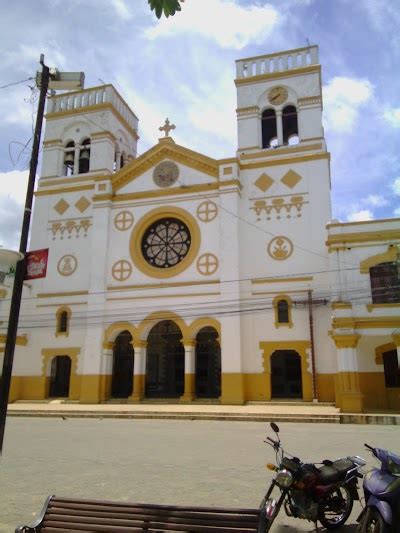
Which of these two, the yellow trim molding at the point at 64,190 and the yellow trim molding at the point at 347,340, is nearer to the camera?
the yellow trim molding at the point at 347,340

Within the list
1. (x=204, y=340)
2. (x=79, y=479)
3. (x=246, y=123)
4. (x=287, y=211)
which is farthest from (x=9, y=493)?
(x=246, y=123)

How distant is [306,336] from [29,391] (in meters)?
14.5

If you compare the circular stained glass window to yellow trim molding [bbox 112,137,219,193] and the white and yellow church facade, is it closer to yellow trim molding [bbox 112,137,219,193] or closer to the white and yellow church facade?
the white and yellow church facade

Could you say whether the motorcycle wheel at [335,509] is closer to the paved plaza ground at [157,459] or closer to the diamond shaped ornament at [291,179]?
the paved plaza ground at [157,459]

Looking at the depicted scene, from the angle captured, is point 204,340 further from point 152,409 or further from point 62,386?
point 62,386

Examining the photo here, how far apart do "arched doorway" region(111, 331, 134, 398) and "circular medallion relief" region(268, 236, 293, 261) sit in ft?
27.7

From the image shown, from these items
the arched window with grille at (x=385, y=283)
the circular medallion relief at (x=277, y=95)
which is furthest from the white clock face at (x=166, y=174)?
the arched window with grille at (x=385, y=283)

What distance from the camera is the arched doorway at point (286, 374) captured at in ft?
71.6

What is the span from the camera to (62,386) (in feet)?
84.3

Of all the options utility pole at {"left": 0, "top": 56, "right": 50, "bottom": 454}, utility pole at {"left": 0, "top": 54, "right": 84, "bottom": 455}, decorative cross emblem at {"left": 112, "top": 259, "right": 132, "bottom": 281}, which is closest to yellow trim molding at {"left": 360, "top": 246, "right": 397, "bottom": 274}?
decorative cross emblem at {"left": 112, "top": 259, "right": 132, "bottom": 281}

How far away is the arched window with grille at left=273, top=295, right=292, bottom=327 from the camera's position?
2198 centimetres

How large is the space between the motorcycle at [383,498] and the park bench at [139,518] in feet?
4.10

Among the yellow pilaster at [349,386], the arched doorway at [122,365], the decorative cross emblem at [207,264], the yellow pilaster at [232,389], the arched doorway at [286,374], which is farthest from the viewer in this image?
the arched doorway at [122,365]

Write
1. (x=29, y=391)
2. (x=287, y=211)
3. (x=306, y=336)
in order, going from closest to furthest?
(x=306, y=336)
(x=287, y=211)
(x=29, y=391)
